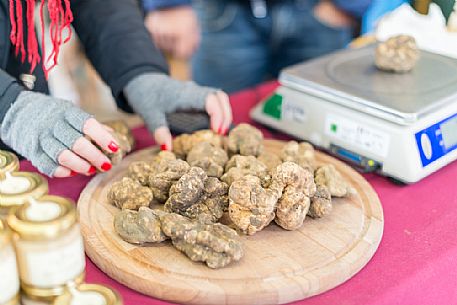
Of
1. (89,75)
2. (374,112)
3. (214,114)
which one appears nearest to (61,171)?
(214,114)

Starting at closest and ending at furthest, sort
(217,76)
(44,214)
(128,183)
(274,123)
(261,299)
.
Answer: (44,214), (261,299), (128,183), (274,123), (217,76)

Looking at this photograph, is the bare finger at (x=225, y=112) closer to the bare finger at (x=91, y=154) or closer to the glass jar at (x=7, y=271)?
the bare finger at (x=91, y=154)

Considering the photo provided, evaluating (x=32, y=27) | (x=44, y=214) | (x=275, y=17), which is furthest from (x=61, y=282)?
(x=275, y=17)

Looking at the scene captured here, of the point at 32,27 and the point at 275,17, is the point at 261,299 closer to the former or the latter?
the point at 32,27

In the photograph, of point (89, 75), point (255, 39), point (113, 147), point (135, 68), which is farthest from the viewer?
point (89, 75)

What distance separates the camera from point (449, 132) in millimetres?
1029

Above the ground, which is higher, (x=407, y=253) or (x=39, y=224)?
(x=39, y=224)

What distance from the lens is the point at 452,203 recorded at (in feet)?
3.14

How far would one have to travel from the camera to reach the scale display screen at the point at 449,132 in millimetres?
1021

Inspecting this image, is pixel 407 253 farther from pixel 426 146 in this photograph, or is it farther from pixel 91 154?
pixel 91 154

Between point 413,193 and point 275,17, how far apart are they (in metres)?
0.78

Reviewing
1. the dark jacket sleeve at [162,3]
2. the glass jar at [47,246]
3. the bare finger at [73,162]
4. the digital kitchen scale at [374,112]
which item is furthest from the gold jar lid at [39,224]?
the dark jacket sleeve at [162,3]

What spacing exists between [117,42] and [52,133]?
1.08 ft

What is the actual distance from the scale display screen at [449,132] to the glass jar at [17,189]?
0.68 meters
